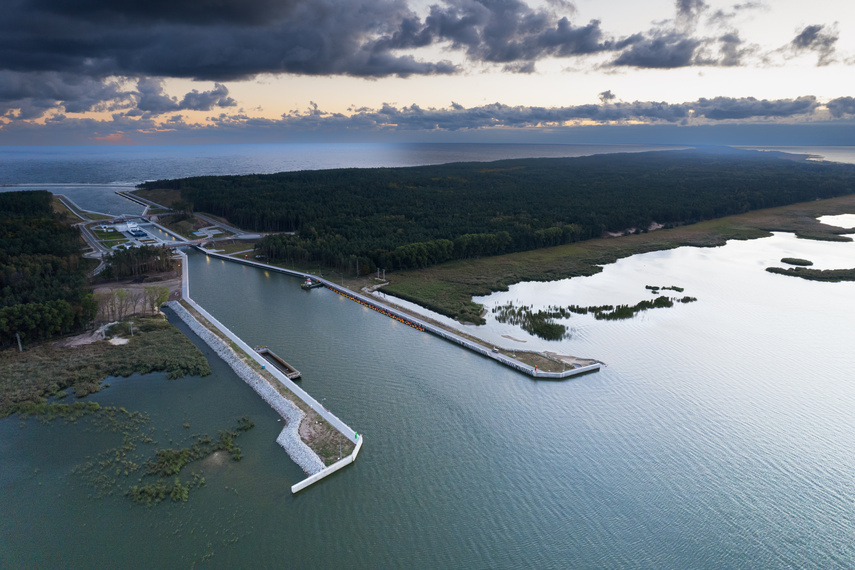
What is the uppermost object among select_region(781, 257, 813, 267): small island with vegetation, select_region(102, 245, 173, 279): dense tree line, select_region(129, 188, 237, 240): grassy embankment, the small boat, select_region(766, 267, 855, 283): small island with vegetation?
select_region(129, 188, 237, 240): grassy embankment

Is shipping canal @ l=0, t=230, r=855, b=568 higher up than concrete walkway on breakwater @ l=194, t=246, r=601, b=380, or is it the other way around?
concrete walkway on breakwater @ l=194, t=246, r=601, b=380

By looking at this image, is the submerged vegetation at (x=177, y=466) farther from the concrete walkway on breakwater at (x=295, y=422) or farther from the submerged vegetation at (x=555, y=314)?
the submerged vegetation at (x=555, y=314)

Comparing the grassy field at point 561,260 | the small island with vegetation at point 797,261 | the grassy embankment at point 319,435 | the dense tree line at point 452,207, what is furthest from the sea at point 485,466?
the small island with vegetation at point 797,261

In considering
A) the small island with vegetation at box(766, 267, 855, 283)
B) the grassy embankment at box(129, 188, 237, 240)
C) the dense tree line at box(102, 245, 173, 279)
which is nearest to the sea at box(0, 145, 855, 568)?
the small island with vegetation at box(766, 267, 855, 283)

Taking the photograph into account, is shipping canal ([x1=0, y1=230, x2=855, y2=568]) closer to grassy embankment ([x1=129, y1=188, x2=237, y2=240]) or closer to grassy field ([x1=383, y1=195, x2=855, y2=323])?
grassy field ([x1=383, y1=195, x2=855, y2=323])

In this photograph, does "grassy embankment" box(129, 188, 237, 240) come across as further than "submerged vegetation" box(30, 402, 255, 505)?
Yes

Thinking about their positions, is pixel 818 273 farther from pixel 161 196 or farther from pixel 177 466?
pixel 161 196

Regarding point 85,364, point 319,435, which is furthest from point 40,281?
point 319,435
